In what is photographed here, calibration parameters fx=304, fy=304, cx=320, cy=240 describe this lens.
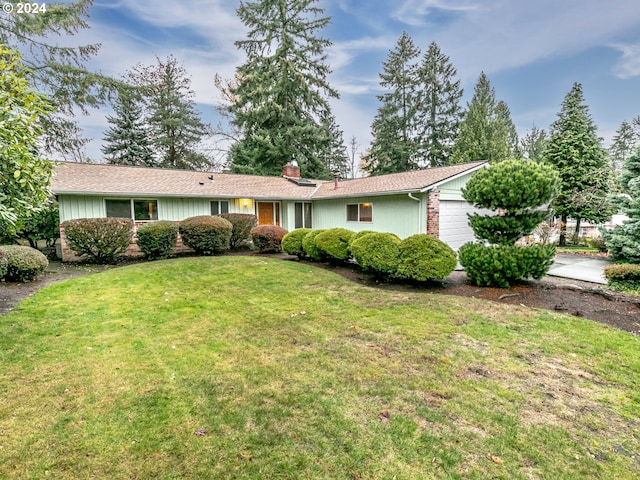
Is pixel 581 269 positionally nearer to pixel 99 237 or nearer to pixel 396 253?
pixel 396 253

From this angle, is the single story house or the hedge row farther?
the single story house

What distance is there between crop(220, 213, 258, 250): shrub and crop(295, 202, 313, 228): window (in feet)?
10.9

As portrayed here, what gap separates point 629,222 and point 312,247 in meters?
9.80

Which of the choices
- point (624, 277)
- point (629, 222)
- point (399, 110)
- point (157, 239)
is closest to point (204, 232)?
point (157, 239)

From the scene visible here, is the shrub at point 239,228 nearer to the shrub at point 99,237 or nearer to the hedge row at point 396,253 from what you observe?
the shrub at point 99,237

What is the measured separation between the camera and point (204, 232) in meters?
11.8

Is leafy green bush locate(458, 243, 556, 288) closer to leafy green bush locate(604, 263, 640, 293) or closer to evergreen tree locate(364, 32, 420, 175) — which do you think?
leafy green bush locate(604, 263, 640, 293)

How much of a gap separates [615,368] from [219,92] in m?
31.1

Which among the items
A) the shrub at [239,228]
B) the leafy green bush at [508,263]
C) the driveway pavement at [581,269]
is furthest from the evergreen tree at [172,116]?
the driveway pavement at [581,269]

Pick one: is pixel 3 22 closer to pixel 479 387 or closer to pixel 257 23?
pixel 257 23

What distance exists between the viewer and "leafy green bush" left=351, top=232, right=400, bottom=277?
7.85 m

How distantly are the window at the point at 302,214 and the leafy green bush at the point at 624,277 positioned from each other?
12.3m

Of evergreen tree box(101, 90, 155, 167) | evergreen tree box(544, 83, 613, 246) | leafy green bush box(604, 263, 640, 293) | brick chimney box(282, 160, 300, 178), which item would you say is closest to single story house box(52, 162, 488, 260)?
brick chimney box(282, 160, 300, 178)

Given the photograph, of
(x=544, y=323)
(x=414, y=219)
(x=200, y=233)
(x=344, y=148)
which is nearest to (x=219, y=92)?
(x=344, y=148)
